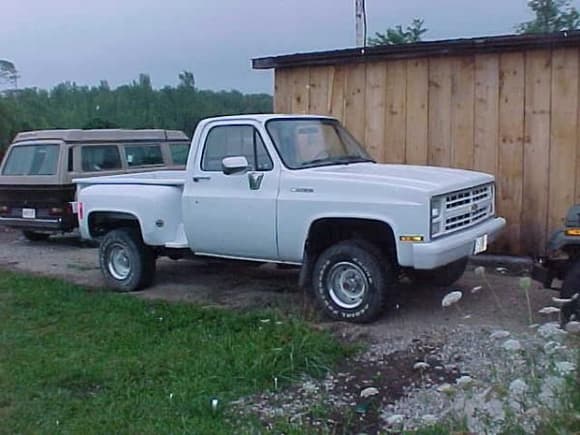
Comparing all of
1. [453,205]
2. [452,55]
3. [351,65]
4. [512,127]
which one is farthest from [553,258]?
[351,65]

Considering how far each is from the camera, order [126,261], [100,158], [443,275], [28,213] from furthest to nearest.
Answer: [100,158] < [28,213] < [126,261] < [443,275]

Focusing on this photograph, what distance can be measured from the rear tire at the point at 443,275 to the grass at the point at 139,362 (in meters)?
1.94

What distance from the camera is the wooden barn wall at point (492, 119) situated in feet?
30.7

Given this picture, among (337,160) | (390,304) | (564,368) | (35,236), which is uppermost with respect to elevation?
(337,160)

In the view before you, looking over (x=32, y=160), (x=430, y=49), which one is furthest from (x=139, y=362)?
(x=32, y=160)

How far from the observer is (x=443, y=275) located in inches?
336

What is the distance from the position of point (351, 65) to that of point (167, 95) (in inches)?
359

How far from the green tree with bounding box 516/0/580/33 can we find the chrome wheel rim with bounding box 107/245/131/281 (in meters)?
11.4

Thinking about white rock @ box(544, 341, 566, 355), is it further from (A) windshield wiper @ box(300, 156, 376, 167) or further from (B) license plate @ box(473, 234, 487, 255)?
(A) windshield wiper @ box(300, 156, 376, 167)

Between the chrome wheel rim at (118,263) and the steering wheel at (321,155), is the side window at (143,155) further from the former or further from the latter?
the steering wheel at (321,155)

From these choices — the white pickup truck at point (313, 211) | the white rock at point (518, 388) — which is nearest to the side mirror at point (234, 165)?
the white pickup truck at point (313, 211)

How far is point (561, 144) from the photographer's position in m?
9.35

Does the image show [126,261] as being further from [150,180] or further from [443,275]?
[443,275]

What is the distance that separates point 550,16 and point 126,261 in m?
12.8
